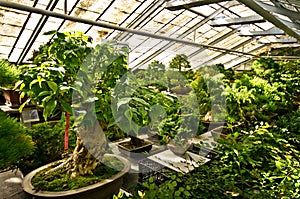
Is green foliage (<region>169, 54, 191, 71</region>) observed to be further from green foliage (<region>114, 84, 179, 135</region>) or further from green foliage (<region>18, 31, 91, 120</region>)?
green foliage (<region>18, 31, 91, 120</region>)

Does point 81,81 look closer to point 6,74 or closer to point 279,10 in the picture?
point 6,74

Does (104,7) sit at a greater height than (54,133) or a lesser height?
greater

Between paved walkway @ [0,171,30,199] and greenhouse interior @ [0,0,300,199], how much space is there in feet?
0.03

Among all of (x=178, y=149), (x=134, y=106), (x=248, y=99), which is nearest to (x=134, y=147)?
(x=178, y=149)

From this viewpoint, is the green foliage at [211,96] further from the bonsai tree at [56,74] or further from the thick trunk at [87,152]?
the bonsai tree at [56,74]

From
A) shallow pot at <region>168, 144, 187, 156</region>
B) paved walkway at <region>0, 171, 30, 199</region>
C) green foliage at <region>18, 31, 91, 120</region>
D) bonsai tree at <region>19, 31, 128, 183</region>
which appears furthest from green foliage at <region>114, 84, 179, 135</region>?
paved walkway at <region>0, 171, 30, 199</region>

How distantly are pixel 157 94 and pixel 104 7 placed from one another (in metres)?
2.53

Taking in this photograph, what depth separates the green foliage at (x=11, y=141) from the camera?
0.88m

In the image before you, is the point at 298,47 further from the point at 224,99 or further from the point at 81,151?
the point at 81,151

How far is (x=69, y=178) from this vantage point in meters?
1.46

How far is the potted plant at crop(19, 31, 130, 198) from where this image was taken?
107cm

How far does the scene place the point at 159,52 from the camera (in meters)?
5.02

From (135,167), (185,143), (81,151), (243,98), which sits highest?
(243,98)

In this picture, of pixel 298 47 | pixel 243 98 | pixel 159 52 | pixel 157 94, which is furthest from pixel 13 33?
pixel 298 47
